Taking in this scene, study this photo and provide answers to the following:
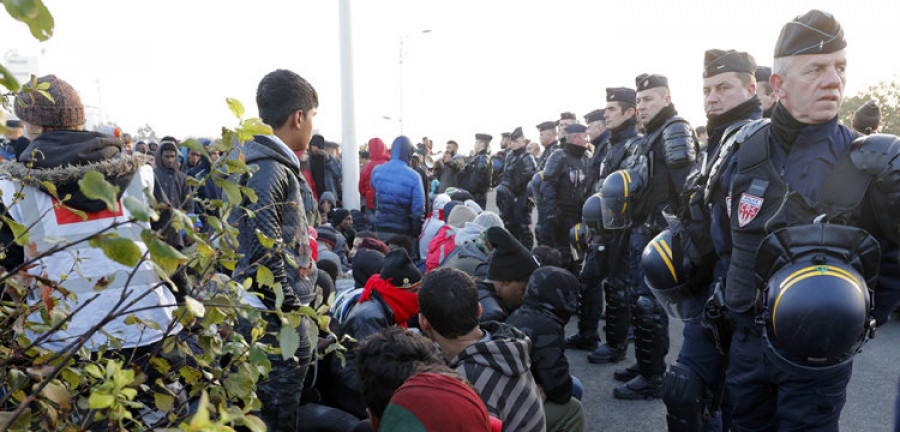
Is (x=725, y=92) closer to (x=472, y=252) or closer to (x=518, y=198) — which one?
(x=472, y=252)

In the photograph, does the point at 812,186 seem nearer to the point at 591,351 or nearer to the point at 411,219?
the point at 591,351

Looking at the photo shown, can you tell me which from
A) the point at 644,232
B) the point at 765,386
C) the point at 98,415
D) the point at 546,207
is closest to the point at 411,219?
the point at 546,207

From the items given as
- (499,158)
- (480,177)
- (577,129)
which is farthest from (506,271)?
(499,158)

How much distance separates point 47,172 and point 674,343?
548cm

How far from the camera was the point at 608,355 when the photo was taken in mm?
5207

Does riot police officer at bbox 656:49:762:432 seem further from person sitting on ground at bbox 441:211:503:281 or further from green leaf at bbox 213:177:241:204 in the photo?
green leaf at bbox 213:177:241:204

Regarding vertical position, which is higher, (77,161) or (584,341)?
(77,161)

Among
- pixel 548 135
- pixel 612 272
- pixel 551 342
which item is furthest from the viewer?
pixel 548 135

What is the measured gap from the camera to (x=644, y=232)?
4520mm

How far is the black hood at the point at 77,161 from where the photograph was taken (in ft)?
6.34

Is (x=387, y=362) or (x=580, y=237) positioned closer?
(x=387, y=362)

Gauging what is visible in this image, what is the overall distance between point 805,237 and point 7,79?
2.29 meters

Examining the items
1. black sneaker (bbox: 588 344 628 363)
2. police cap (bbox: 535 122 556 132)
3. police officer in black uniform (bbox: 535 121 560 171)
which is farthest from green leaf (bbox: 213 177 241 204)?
police cap (bbox: 535 122 556 132)

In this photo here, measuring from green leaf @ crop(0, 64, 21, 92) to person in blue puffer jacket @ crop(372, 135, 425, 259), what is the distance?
18.9 feet
